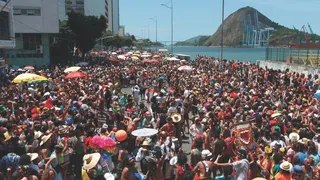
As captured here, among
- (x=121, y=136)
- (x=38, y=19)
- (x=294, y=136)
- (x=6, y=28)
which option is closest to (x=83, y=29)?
(x=38, y=19)

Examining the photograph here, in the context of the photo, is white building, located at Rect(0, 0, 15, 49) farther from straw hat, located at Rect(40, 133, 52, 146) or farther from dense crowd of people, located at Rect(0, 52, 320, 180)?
straw hat, located at Rect(40, 133, 52, 146)

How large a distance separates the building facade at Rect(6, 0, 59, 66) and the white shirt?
3834 cm

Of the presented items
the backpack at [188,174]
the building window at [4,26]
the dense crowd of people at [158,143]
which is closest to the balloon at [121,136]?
the dense crowd of people at [158,143]

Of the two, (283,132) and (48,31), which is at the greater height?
(48,31)

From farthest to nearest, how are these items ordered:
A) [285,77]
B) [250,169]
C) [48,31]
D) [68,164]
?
[48,31]
[285,77]
[68,164]
[250,169]

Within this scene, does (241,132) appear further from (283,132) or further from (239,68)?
(239,68)

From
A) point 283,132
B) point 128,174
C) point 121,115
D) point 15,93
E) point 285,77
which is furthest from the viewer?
point 285,77

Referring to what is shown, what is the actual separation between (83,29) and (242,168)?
43.1m

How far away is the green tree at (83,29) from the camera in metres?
46.8

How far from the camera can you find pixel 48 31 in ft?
138

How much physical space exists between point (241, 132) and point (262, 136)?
19.6 inches

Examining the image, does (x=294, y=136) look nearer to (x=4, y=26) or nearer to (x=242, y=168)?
(x=242, y=168)

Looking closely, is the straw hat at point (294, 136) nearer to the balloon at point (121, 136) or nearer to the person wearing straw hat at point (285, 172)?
the person wearing straw hat at point (285, 172)

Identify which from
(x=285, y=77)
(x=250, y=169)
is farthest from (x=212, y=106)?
(x=285, y=77)
